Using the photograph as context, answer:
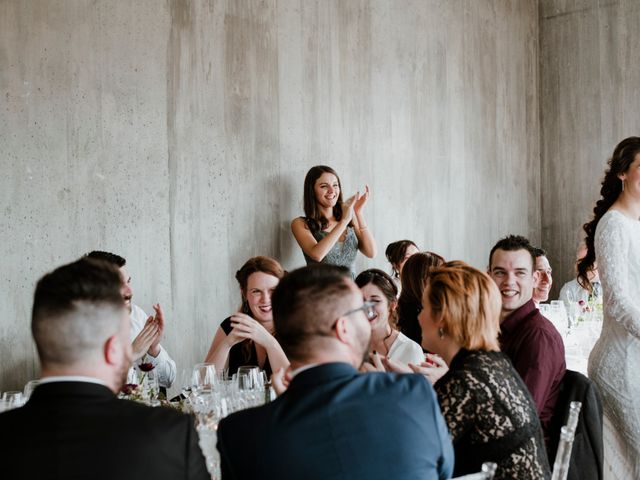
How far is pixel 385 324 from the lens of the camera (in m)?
3.67

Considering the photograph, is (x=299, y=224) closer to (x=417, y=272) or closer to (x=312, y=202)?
(x=312, y=202)

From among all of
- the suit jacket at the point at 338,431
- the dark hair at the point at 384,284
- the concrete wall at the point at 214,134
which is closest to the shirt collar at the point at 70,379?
the suit jacket at the point at 338,431

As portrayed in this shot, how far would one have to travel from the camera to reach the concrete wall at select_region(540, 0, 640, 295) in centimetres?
942

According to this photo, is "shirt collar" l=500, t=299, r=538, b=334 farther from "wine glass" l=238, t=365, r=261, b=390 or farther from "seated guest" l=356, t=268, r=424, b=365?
"wine glass" l=238, t=365, r=261, b=390

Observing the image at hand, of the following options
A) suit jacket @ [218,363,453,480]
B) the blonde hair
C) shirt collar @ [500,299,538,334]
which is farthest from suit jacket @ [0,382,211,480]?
shirt collar @ [500,299,538,334]

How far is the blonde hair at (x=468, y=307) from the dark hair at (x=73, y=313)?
113cm

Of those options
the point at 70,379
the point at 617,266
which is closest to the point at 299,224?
the point at 617,266

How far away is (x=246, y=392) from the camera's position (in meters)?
2.93

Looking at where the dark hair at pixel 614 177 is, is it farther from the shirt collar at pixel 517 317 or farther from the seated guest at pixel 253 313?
the seated guest at pixel 253 313

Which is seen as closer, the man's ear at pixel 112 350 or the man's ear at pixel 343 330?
the man's ear at pixel 112 350

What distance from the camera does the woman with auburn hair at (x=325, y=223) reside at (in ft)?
20.5

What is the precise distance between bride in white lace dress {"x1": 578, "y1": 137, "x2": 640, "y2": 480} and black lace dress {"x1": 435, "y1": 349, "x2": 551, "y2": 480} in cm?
153

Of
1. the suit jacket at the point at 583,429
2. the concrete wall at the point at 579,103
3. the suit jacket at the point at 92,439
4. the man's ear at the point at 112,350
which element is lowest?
the suit jacket at the point at 583,429

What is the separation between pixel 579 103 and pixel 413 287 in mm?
6590
